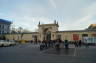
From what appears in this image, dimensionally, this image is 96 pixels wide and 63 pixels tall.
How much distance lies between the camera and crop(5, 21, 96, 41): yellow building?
176 feet

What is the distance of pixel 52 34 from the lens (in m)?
58.7

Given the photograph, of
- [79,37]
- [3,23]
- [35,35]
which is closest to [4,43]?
[35,35]

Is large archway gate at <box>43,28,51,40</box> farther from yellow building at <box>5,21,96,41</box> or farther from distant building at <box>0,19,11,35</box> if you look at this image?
distant building at <box>0,19,11,35</box>

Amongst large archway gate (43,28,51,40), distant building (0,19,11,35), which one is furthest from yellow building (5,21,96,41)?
distant building (0,19,11,35)

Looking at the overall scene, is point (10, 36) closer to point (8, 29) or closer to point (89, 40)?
point (8, 29)

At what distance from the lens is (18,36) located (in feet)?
215

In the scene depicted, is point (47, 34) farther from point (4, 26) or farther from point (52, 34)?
point (4, 26)

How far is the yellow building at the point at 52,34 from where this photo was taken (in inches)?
2112

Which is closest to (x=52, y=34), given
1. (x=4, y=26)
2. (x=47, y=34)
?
(x=47, y=34)

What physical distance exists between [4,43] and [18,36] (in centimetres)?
2861

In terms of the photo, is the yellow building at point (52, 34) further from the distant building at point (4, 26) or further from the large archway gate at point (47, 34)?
the distant building at point (4, 26)

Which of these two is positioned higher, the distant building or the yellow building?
the distant building

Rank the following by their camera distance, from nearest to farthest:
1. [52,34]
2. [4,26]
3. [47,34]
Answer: [52,34]
[47,34]
[4,26]

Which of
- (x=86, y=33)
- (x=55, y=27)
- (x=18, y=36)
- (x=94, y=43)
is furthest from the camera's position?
(x=18, y=36)
